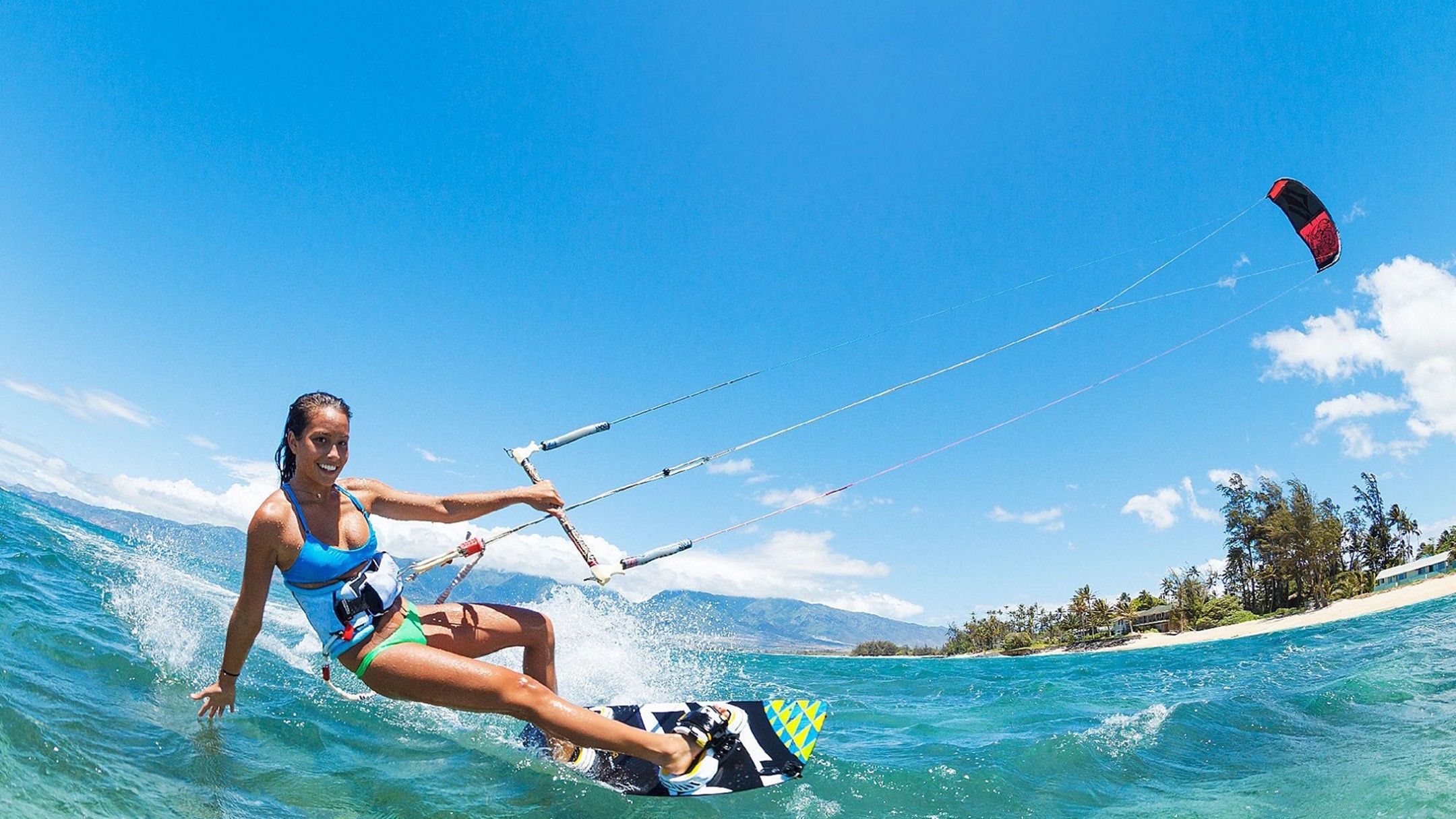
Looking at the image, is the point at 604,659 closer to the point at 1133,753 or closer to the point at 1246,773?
the point at 1133,753

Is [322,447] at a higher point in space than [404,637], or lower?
higher

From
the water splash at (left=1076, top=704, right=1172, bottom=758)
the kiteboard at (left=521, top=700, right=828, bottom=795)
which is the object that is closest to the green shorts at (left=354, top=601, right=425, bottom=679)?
the kiteboard at (left=521, top=700, right=828, bottom=795)

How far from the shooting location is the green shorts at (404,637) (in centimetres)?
433

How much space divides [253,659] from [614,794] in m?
6.36

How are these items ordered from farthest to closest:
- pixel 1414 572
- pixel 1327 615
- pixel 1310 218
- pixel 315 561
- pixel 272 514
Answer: pixel 1414 572 < pixel 1327 615 < pixel 1310 218 < pixel 315 561 < pixel 272 514

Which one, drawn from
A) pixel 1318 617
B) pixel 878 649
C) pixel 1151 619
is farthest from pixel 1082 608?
pixel 878 649

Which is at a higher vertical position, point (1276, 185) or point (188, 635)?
point (1276, 185)

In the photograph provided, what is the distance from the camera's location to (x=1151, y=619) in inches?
3514

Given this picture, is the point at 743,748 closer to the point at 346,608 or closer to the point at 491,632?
the point at 491,632

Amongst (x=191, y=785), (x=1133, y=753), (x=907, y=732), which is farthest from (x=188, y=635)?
(x=1133, y=753)

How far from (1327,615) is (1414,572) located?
30717 mm

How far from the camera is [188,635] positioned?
8664 mm

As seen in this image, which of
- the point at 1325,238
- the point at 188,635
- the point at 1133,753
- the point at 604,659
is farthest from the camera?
the point at 604,659

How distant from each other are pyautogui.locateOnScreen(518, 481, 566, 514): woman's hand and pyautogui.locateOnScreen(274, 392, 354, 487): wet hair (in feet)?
4.43
